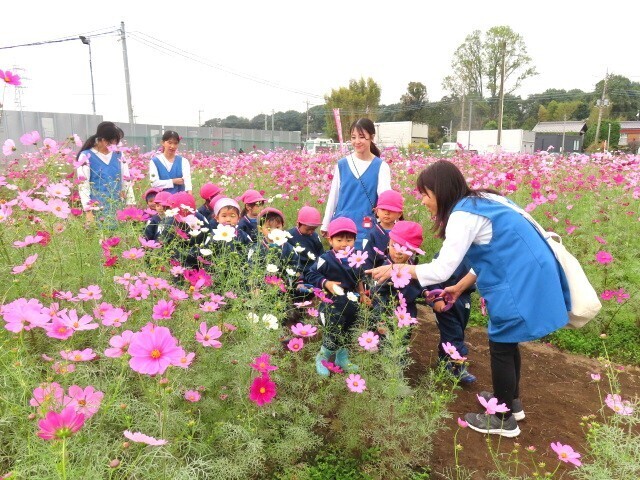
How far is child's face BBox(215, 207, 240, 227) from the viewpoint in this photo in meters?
2.88

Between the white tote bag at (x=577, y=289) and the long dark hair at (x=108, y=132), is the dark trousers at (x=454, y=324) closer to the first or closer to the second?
the white tote bag at (x=577, y=289)

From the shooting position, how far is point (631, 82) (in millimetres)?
59969

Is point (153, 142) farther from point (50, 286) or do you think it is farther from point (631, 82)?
point (631, 82)

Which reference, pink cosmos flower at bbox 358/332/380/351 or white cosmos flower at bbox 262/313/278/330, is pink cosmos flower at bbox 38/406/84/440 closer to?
white cosmos flower at bbox 262/313/278/330

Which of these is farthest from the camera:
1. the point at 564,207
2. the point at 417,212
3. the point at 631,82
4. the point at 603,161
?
the point at 631,82

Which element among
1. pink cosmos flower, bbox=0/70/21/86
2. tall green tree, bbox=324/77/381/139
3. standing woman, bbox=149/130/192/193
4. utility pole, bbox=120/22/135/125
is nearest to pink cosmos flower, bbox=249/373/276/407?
pink cosmos flower, bbox=0/70/21/86

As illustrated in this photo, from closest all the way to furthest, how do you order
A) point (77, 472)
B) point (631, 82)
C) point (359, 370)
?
point (77, 472) < point (359, 370) < point (631, 82)

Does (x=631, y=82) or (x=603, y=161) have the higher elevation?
(x=631, y=82)

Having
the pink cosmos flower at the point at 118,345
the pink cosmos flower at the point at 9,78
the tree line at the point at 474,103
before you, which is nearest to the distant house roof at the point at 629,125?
the tree line at the point at 474,103

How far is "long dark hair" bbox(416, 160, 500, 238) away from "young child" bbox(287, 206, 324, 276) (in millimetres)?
969

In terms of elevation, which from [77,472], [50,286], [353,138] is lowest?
[77,472]

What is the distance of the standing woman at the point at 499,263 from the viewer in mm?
1971

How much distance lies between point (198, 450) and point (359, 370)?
29.3 inches

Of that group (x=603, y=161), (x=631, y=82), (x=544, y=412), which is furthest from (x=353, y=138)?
(x=631, y=82)
